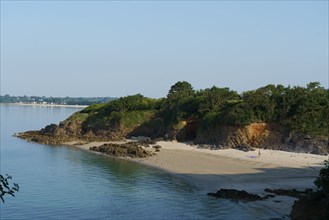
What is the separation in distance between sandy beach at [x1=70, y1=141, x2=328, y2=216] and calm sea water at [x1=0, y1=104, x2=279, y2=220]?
161 centimetres

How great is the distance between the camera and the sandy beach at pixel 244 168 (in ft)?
106

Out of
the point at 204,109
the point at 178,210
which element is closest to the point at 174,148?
the point at 204,109

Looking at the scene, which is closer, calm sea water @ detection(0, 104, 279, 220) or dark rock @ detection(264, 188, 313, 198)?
calm sea water @ detection(0, 104, 279, 220)

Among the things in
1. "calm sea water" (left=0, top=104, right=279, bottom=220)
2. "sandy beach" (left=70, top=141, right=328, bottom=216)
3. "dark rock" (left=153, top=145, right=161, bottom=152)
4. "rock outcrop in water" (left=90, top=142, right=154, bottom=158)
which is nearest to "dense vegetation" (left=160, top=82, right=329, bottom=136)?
"sandy beach" (left=70, top=141, right=328, bottom=216)

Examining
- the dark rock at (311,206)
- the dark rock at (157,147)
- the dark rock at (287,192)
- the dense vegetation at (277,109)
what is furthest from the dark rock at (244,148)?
the dark rock at (311,206)

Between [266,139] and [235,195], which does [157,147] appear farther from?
[235,195]

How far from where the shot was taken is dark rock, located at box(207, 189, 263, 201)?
2804cm

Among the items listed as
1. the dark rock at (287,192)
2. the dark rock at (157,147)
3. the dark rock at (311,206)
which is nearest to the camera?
the dark rock at (311,206)

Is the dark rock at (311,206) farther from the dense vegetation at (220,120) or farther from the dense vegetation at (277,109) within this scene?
the dense vegetation at (277,109)

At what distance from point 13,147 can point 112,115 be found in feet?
58.1

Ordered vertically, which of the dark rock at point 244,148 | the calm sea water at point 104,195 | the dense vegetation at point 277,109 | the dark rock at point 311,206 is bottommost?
the calm sea water at point 104,195

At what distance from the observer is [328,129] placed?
1891 inches

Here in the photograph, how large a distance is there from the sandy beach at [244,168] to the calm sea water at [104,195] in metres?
1.61

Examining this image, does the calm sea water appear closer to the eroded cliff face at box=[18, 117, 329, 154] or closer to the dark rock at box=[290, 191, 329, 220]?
the dark rock at box=[290, 191, 329, 220]
